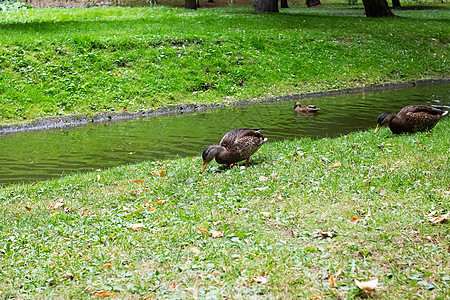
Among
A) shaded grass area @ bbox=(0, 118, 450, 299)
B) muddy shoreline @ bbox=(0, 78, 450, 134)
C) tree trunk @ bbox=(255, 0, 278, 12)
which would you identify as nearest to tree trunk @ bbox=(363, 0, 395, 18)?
tree trunk @ bbox=(255, 0, 278, 12)

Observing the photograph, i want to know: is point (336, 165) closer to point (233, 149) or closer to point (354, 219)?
point (233, 149)

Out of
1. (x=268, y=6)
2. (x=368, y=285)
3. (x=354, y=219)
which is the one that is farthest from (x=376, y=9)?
(x=368, y=285)

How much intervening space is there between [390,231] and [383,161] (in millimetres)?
3228

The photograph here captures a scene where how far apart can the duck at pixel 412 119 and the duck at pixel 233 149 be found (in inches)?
141

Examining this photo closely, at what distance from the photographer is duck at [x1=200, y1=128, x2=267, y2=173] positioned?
9.17 meters

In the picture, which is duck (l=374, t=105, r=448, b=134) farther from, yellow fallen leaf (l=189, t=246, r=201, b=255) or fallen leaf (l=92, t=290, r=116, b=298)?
fallen leaf (l=92, t=290, r=116, b=298)

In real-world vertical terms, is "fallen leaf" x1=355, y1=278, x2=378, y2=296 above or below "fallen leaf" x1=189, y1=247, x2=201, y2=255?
above

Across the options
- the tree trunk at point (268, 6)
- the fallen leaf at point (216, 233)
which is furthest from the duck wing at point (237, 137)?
the tree trunk at point (268, 6)

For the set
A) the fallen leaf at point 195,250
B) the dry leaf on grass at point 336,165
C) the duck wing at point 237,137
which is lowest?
the dry leaf on grass at point 336,165

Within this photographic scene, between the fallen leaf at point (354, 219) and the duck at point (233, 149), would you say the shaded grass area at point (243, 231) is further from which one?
the duck at point (233, 149)

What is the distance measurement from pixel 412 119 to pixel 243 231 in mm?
6529

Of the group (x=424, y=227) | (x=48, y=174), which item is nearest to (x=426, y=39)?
(x=48, y=174)

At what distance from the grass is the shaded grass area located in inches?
415

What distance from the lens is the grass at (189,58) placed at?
1955 cm
